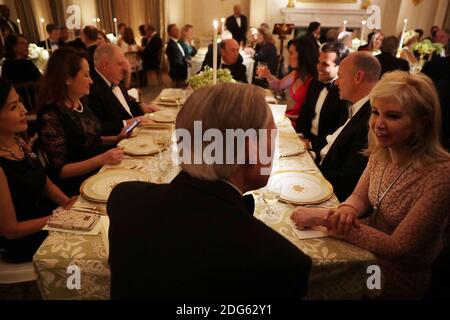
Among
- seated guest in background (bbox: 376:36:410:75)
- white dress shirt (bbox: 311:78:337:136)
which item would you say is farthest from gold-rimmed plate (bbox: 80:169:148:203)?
seated guest in background (bbox: 376:36:410:75)

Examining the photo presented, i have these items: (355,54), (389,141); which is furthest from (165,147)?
(355,54)

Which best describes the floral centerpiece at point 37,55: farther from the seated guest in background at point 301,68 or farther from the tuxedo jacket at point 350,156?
the tuxedo jacket at point 350,156

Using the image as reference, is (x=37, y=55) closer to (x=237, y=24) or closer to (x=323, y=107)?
(x=323, y=107)

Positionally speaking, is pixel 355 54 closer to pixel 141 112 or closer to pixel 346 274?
pixel 346 274

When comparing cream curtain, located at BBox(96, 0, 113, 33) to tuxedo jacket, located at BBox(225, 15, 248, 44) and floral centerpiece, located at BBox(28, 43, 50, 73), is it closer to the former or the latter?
tuxedo jacket, located at BBox(225, 15, 248, 44)

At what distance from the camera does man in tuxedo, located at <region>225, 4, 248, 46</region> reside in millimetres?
8719

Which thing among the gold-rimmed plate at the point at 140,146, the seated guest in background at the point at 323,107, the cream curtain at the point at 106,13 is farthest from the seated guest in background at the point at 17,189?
the cream curtain at the point at 106,13

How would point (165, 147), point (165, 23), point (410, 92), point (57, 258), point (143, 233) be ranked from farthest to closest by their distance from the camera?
point (165, 23) → point (165, 147) → point (410, 92) → point (57, 258) → point (143, 233)

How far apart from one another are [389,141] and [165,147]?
3.83 feet

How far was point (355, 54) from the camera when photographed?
2096mm

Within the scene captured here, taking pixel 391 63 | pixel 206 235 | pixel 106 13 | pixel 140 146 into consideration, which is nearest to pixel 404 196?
pixel 206 235

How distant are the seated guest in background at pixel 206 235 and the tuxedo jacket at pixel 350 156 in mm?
1128

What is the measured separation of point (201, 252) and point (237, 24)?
29.3ft
